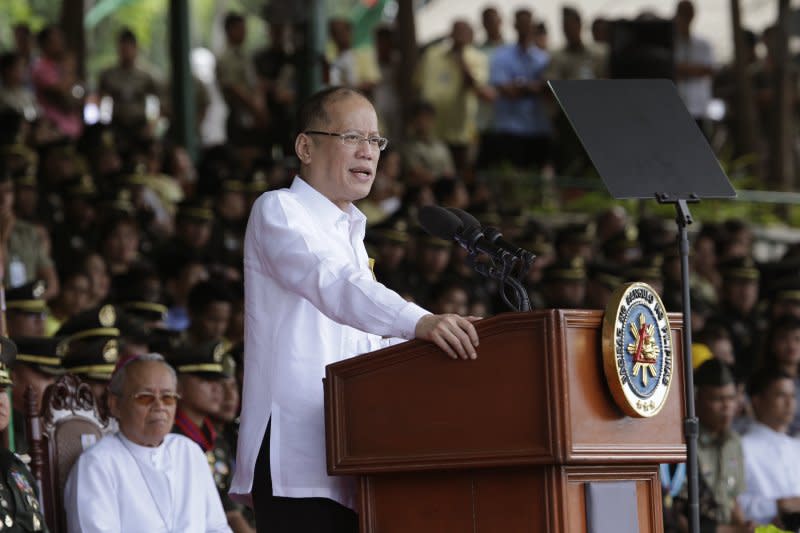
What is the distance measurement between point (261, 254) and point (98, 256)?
226 inches

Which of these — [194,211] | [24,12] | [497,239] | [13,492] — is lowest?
[13,492]

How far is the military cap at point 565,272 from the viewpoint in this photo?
10898 millimetres

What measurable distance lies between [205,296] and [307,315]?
4881 millimetres

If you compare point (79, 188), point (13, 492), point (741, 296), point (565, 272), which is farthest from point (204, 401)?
point (741, 296)

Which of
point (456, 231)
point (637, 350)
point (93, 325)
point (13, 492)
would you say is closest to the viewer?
point (637, 350)

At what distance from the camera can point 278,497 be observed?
3639mm

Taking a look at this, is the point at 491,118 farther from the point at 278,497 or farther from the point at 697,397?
the point at 278,497

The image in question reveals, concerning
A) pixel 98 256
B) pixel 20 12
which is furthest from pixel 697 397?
pixel 20 12

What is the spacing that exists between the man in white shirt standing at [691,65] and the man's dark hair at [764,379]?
21.5 feet

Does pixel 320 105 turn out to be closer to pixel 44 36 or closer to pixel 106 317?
pixel 106 317

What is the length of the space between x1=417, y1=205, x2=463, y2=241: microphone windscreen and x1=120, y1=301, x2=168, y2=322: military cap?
4.59 meters

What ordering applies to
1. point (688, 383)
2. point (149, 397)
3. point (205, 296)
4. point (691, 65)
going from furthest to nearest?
1. point (691, 65)
2. point (205, 296)
3. point (149, 397)
4. point (688, 383)

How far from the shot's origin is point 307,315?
146 inches

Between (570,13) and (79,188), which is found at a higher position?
(570,13)
